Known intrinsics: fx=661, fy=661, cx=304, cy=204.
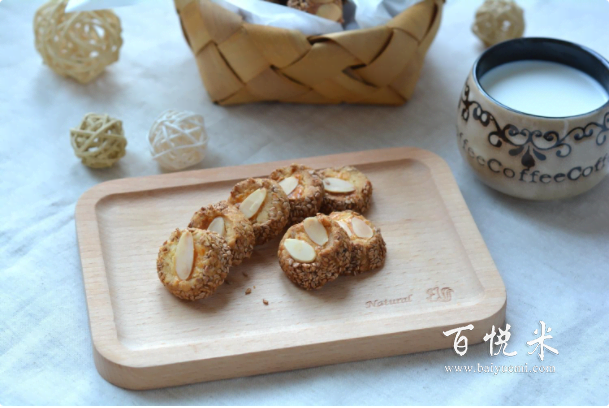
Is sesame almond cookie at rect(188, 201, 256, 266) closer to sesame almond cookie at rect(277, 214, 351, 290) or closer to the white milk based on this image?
sesame almond cookie at rect(277, 214, 351, 290)

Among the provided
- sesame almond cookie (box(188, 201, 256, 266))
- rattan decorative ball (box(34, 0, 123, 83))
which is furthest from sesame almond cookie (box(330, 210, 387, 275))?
rattan decorative ball (box(34, 0, 123, 83))

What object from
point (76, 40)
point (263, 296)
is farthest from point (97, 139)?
point (263, 296)

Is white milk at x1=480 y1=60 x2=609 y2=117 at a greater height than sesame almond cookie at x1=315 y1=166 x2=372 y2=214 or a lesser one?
greater

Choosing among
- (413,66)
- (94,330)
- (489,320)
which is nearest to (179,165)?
(94,330)

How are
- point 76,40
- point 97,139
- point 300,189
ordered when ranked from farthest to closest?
1. point 76,40
2. point 97,139
3. point 300,189

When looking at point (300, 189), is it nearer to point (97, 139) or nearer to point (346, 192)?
point (346, 192)

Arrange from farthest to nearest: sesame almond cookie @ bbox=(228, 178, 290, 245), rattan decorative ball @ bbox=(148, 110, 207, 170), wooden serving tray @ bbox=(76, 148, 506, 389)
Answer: rattan decorative ball @ bbox=(148, 110, 207, 170) < sesame almond cookie @ bbox=(228, 178, 290, 245) < wooden serving tray @ bbox=(76, 148, 506, 389)

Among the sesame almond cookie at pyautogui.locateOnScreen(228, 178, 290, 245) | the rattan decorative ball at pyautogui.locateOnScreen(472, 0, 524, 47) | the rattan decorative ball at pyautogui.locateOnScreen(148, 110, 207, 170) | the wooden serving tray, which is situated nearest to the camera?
the wooden serving tray

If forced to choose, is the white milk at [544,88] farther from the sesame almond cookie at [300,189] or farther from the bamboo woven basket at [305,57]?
the sesame almond cookie at [300,189]
